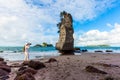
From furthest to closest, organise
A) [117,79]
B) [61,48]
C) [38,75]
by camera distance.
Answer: [61,48] < [38,75] < [117,79]

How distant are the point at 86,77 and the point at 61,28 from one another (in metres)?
39.2

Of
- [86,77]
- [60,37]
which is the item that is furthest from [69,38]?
[86,77]

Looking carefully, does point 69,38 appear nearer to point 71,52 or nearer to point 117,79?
point 71,52

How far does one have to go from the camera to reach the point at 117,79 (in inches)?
545

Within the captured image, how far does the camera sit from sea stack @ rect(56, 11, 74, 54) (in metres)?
51.2

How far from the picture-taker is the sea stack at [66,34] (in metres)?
51.2

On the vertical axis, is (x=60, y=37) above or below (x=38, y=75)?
above

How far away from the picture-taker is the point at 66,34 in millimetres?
51750

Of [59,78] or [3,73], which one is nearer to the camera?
[59,78]

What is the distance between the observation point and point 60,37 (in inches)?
2120

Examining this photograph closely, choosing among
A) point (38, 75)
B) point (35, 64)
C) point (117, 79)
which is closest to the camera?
point (117, 79)

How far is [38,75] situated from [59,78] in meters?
1.87

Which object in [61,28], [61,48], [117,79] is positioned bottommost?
[117,79]

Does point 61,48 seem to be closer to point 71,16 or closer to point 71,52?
point 71,52
